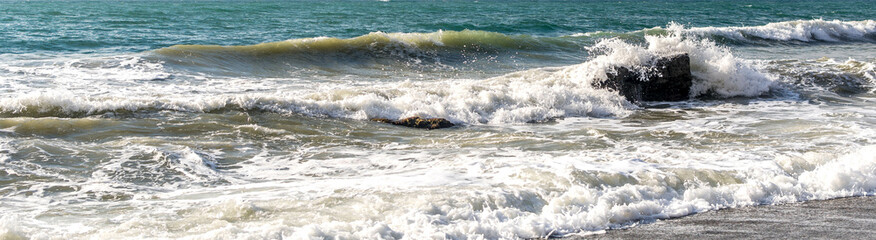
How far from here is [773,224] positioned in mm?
A: 4734

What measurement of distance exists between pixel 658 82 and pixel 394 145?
5063 millimetres

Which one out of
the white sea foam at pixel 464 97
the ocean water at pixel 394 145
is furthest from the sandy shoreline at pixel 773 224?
the white sea foam at pixel 464 97

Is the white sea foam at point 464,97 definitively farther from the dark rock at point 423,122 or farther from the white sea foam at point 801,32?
the white sea foam at point 801,32

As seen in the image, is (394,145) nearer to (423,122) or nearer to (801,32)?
(423,122)

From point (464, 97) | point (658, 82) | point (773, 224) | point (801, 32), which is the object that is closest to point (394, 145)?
point (464, 97)

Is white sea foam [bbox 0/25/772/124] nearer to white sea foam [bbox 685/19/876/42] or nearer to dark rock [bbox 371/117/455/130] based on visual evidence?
dark rock [bbox 371/117/455/130]

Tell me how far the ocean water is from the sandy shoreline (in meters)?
0.15

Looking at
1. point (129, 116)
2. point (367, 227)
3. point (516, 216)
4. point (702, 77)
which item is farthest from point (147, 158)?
point (702, 77)

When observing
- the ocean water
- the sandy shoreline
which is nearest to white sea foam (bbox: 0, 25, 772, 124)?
the ocean water

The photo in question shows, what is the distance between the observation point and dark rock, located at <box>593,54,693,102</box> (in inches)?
407

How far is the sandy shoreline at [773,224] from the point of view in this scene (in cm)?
450

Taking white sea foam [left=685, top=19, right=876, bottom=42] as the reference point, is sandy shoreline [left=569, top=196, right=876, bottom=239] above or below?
above

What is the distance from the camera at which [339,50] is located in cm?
1567

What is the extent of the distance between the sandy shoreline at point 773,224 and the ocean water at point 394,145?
15 cm
